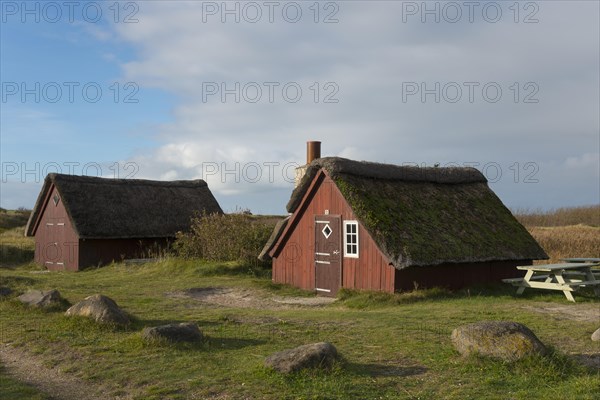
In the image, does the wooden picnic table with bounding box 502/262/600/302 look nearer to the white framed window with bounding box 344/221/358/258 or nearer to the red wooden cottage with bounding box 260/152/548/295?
the red wooden cottage with bounding box 260/152/548/295

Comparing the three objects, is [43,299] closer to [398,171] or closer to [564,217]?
[398,171]

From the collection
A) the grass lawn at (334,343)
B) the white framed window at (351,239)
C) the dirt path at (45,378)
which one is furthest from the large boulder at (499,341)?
the white framed window at (351,239)

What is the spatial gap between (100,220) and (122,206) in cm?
175

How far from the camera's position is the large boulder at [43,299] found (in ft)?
48.3

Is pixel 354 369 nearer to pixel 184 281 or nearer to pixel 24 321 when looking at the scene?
pixel 24 321

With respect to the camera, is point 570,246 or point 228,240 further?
point 570,246

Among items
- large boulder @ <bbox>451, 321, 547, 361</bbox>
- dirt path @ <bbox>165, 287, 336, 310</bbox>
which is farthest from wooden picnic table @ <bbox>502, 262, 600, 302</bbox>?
large boulder @ <bbox>451, 321, 547, 361</bbox>

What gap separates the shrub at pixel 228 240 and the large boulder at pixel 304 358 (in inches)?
633

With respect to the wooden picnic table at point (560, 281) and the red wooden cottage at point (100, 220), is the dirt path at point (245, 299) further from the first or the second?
the red wooden cottage at point (100, 220)

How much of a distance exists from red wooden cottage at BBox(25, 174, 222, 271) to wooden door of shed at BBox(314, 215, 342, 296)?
527 inches

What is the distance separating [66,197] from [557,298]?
2218 cm

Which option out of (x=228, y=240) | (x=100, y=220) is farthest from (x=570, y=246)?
(x=100, y=220)

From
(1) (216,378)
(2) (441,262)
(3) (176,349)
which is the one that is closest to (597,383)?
(1) (216,378)

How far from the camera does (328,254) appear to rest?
19469 mm
